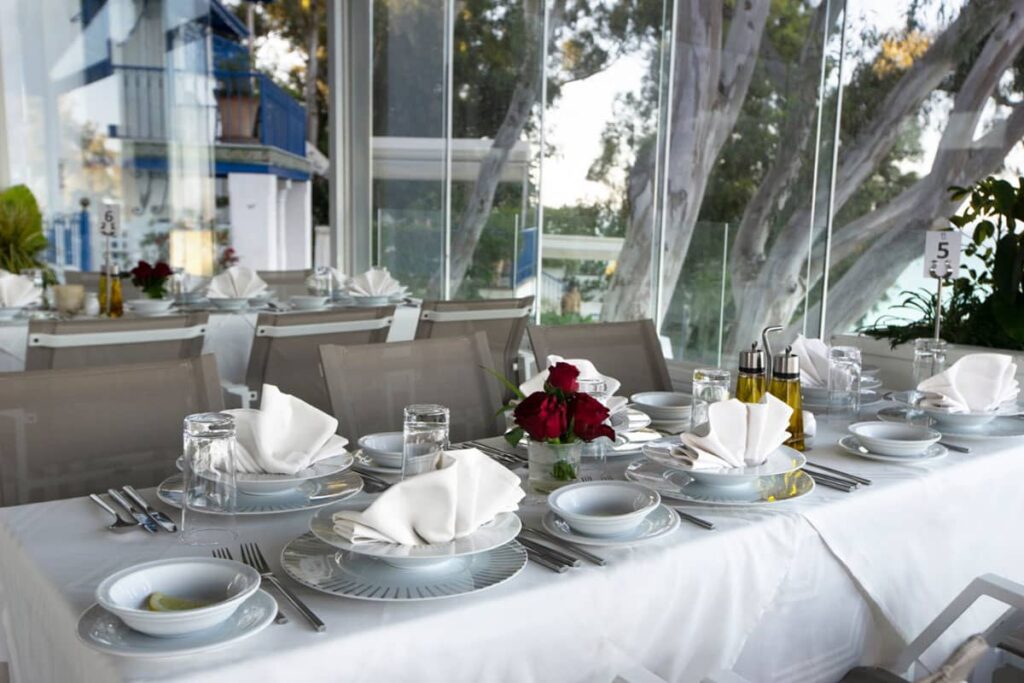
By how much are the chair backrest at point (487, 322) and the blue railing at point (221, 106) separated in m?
4.18

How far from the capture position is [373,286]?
4297 millimetres

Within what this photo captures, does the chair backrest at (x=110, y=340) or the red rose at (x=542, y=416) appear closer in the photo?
the red rose at (x=542, y=416)

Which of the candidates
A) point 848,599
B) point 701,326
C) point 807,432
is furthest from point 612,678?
point 701,326

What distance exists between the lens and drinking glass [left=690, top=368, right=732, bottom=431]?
5.49 ft

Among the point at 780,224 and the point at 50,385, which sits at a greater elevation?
the point at 780,224

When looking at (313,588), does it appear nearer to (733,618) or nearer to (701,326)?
(733,618)

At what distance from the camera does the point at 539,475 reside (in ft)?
4.67

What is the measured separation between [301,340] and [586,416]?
1730 mm

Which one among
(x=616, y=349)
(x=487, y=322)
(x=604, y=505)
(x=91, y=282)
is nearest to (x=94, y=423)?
(x=604, y=505)

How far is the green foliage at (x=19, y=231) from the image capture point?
17.0ft

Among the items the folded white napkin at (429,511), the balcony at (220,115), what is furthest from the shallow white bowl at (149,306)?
the balcony at (220,115)

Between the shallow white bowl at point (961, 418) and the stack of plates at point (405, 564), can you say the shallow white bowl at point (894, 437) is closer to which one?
the shallow white bowl at point (961, 418)

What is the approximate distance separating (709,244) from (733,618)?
2.98 metres

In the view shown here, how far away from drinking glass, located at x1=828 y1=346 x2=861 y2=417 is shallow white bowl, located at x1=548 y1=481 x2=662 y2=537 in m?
0.89
